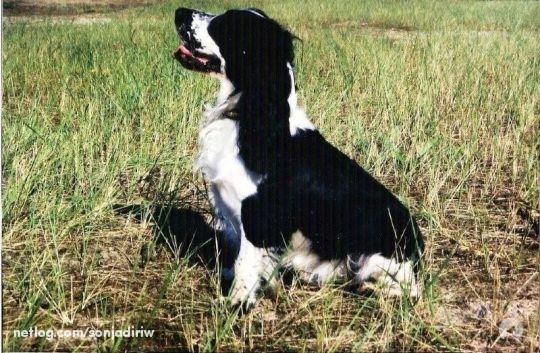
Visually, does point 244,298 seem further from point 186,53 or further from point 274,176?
point 186,53

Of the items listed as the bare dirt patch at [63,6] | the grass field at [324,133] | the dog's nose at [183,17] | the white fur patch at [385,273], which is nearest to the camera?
the grass field at [324,133]

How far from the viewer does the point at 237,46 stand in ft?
6.77

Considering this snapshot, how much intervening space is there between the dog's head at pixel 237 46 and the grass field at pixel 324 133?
648 millimetres

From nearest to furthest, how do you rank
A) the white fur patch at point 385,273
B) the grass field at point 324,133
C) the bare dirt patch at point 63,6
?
1. the grass field at point 324,133
2. the white fur patch at point 385,273
3. the bare dirt patch at point 63,6

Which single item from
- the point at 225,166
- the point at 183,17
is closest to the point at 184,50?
the point at 183,17

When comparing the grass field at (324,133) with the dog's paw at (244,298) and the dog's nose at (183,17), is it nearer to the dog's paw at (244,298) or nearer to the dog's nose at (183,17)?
the dog's paw at (244,298)

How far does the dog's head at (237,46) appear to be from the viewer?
6.69 feet

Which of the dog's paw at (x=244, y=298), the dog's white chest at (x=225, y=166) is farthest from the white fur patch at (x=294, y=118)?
the dog's paw at (x=244, y=298)

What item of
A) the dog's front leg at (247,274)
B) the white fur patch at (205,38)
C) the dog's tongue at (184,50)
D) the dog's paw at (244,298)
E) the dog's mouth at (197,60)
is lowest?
the dog's paw at (244,298)

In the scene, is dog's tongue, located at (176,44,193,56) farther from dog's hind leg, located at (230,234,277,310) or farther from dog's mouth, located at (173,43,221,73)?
dog's hind leg, located at (230,234,277,310)

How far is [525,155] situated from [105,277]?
2.17 metres

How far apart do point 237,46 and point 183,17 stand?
264 millimetres

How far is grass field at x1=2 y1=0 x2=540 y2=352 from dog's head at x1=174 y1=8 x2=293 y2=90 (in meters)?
0.65

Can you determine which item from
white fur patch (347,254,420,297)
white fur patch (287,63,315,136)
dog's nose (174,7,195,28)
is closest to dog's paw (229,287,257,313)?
white fur patch (347,254,420,297)
